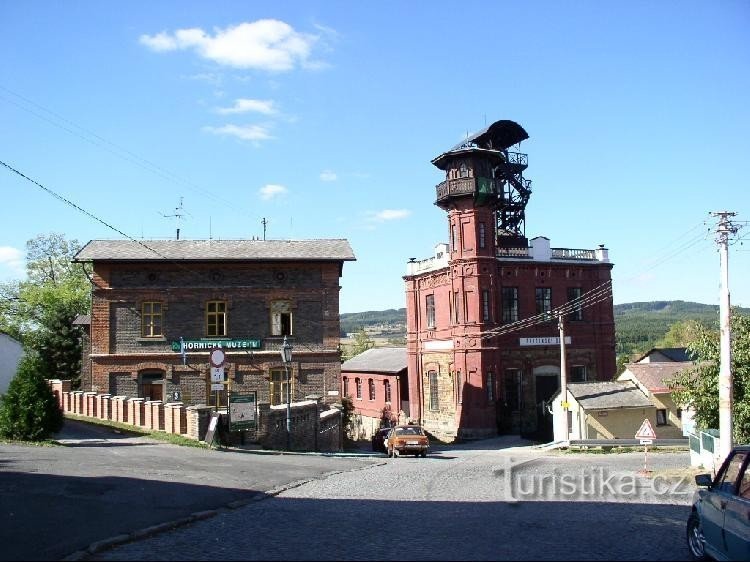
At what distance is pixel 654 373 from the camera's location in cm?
3859

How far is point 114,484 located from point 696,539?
443 inches

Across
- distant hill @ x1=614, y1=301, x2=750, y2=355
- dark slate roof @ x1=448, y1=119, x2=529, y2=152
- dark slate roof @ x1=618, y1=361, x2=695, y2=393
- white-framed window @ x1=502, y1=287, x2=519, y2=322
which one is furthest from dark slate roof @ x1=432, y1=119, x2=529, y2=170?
distant hill @ x1=614, y1=301, x2=750, y2=355

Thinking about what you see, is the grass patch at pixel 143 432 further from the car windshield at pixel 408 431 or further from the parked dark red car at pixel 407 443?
the car windshield at pixel 408 431

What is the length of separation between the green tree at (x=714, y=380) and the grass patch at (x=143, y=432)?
1743 cm

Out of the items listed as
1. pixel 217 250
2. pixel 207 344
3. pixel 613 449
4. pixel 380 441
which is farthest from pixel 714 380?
pixel 217 250

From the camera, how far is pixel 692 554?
30.8 feet

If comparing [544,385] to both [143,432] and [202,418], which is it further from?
[143,432]

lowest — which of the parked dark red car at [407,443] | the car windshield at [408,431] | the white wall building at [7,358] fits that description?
the parked dark red car at [407,443]

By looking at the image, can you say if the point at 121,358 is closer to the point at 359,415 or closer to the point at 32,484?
the point at 32,484

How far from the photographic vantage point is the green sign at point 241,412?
23.9 meters

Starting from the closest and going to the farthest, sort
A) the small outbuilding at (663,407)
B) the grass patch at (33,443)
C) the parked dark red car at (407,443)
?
the grass patch at (33,443) < the parked dark red car at (407,443) < the small outbuilding at (663,407)

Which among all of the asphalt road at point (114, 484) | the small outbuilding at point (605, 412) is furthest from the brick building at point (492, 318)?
the asphalt road at point (114, 484)

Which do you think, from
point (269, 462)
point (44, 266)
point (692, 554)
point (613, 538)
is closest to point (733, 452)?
point (692, 554)

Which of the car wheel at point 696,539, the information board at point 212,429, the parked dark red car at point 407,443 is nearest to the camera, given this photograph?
the car wheel at point 696,539
